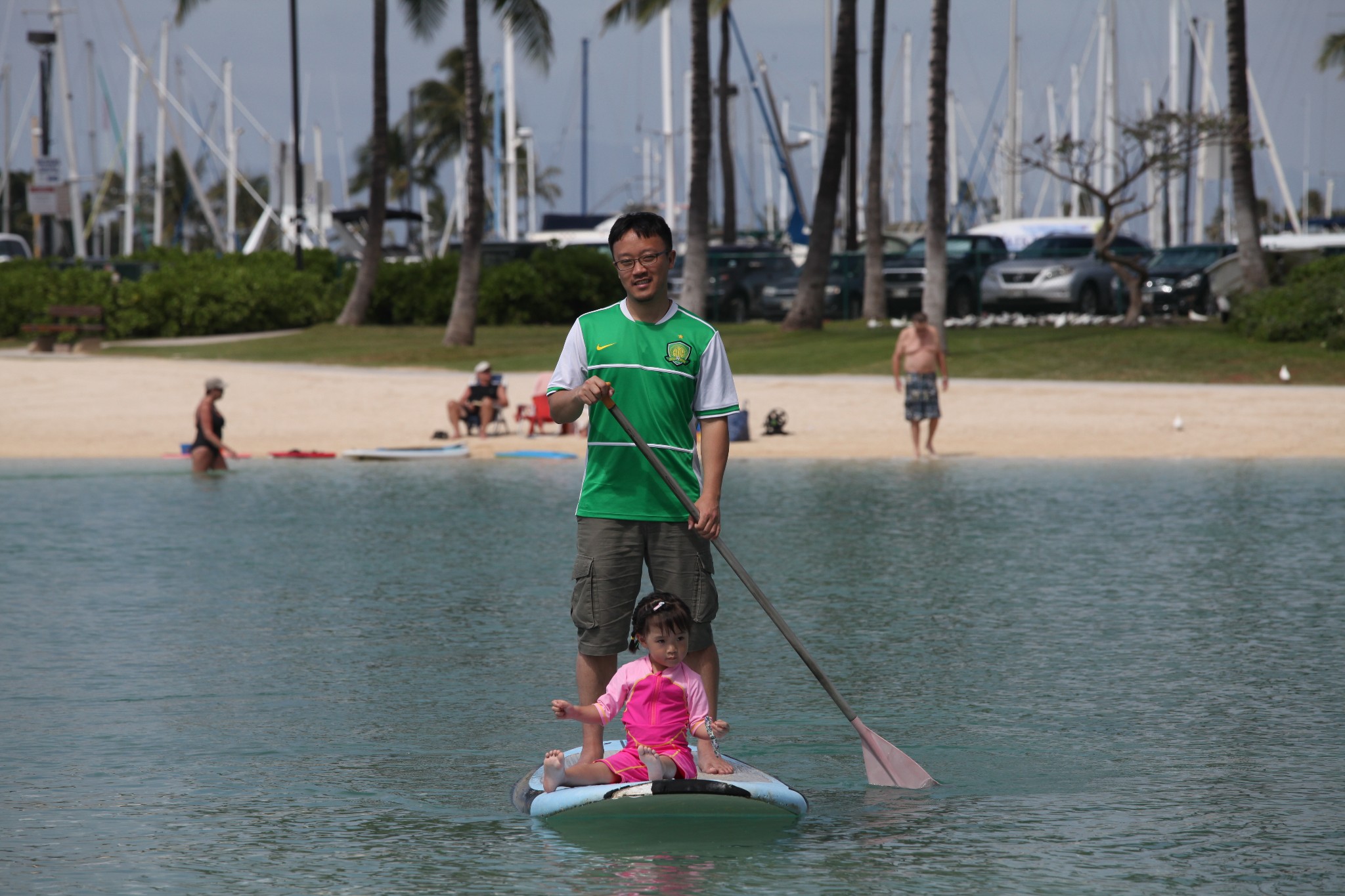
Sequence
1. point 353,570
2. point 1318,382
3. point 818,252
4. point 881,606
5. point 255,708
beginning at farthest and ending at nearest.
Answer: point 818,252 → point 1318,382 → point 353,570 → point 881,606 → point 255,708

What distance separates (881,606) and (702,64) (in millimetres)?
24851

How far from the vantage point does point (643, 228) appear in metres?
5.89

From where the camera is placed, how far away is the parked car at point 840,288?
40.8 m

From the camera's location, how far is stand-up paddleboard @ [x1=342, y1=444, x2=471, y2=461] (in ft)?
74.3

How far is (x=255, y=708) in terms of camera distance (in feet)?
25.8

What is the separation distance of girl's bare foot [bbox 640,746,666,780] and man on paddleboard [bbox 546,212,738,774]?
0.52 feet

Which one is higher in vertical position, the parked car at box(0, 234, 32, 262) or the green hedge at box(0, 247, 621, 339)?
the parked car at box(0, 234, 32, 262)

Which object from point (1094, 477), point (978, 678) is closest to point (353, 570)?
point (978, 678)

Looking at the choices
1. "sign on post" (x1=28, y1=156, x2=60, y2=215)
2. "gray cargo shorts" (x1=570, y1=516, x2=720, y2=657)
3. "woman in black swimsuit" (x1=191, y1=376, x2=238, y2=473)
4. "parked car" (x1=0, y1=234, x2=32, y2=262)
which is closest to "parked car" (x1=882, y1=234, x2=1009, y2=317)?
"sign on post" (x1=28, y1=156, x2=60, y2=215)

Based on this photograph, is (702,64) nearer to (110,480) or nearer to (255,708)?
(110,480)

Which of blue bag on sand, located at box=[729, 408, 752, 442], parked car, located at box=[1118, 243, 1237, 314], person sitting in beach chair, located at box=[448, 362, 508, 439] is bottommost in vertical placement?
blue bag on sand, located at box=[729, 408, 752, 442]

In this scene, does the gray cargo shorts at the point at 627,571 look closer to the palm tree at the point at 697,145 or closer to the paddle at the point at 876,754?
the paddle at the point at 876,754

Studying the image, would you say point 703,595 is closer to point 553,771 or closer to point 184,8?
point 553,771

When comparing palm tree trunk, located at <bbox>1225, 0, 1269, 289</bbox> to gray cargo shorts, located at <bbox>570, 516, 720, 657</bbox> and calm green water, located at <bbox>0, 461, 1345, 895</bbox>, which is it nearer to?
calm green water, located at <bbox>0, 461, 1345, 895</bbox>
